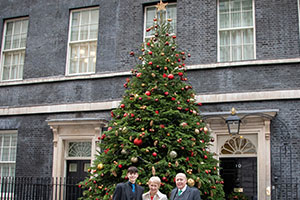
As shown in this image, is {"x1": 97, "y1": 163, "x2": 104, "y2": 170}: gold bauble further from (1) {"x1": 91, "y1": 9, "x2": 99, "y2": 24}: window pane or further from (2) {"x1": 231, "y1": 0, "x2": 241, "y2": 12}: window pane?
(1) {"x1": 91, "y1": 9, "x2": 99, "y2": 24}: window pane

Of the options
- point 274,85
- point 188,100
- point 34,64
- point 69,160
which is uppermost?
point 34,64

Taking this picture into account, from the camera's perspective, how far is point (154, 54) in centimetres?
947

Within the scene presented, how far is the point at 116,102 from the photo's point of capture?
13328 mm

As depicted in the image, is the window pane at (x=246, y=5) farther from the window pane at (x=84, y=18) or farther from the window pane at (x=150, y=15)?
the window pane at (x=84, y=18)

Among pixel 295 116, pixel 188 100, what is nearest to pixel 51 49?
pixel 188 100

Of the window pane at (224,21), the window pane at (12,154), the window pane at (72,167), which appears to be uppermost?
the window pane at (224,21)

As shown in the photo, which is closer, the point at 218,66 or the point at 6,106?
the point at 218,66

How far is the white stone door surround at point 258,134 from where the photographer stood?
11195 millimetres

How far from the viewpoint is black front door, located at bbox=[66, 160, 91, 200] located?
13.3 m

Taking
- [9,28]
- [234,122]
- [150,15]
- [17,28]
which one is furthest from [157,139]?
[9,28]

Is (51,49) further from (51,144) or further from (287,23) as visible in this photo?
(287,23)

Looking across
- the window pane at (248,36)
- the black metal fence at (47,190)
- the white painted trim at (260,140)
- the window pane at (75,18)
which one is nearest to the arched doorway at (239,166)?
the white painted trim at (260,140)

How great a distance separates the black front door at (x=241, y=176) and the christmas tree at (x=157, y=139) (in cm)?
286

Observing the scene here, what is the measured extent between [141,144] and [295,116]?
5010 mm
